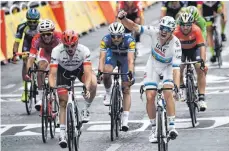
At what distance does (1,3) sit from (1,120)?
12.0 meters

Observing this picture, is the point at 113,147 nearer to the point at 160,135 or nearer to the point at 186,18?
the point at 160,135

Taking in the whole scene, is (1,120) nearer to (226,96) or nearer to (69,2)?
(226,96)

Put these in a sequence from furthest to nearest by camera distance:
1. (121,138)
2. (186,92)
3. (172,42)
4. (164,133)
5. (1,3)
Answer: (1,3)
(186,92)
(121,138)
(172,42)
(164,133)

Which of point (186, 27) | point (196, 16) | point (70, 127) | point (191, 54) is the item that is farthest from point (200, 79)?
point (70, 127)

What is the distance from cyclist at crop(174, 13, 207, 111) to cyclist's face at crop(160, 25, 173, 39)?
7.01 ft

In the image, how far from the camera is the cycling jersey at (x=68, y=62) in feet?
52.3

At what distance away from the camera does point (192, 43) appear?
60.8 feet

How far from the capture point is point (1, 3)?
31.2 meters

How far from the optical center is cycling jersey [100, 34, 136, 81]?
17.4m

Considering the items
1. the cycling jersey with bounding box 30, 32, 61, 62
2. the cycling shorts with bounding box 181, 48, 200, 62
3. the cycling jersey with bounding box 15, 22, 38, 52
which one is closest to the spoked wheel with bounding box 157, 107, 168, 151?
the cycling jersey with bounding box 30, 32, 61, 62

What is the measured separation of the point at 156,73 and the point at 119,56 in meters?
2.10

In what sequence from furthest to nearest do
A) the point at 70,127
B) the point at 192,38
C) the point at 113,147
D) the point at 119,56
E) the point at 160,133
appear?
1. the point at 192,38
2. the point at 119,56
3. the point at 113,147
4. the point at 70,127
5. the point at 160,133

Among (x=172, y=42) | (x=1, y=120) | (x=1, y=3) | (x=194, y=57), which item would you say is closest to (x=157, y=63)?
(x=172, y=42)

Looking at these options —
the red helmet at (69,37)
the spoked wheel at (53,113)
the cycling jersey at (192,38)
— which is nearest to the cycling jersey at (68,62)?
the red helmet at (69,37)
